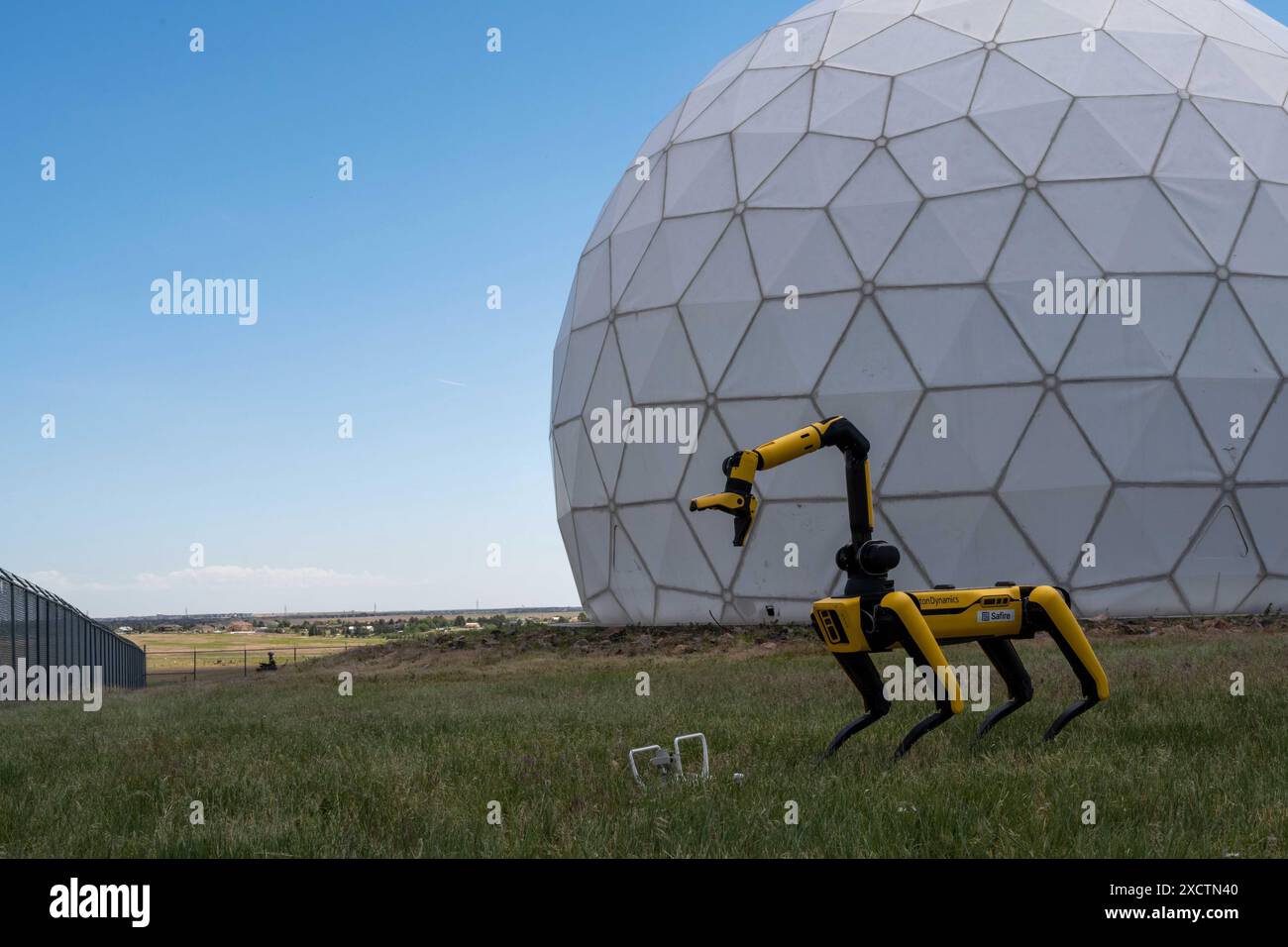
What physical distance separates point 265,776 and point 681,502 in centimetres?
1404

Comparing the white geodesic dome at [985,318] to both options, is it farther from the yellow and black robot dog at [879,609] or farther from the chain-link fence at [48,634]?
the yellow and black robot dog at [879,609]

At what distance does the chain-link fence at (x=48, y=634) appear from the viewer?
16.2 metres

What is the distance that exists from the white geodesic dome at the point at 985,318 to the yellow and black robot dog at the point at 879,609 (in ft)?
36.5

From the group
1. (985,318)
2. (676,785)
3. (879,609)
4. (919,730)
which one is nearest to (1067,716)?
(919,730)

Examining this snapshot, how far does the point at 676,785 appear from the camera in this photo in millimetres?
4637

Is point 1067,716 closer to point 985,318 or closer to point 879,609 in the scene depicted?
point 879,609

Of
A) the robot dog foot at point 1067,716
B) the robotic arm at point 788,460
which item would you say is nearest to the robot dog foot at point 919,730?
the robot dog foot at point 1067,716

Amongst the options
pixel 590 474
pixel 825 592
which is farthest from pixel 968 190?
pixel 590 474

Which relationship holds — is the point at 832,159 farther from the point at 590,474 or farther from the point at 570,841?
the point at 570,841

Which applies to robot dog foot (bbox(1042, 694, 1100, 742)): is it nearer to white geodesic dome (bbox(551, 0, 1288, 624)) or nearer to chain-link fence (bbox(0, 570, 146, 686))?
white geodesic dome (bbox(551, 0, 1288, 624))

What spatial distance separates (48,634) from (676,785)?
1733cm

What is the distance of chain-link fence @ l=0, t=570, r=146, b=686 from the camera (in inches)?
638
